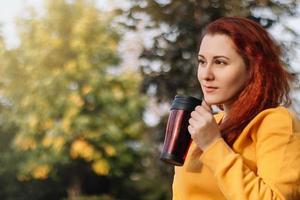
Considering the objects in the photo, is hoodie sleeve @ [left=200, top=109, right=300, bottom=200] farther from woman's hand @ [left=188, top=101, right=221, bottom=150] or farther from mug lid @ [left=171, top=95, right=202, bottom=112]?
mug lid @ [left=171, top=95, right=202, bottom=112]

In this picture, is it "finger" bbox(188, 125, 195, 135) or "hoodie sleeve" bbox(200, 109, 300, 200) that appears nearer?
"hoodie sleeve" bbox(200, 109, 300, 200)

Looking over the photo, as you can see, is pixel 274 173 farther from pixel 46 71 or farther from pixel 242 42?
pixel 46 71

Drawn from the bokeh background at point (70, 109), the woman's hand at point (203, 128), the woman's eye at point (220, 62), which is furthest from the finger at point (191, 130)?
the bokeh background at point (70, 109)

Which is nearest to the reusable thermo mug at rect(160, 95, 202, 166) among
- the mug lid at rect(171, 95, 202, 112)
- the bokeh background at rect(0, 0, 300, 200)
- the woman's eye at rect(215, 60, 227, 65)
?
the mug lid at rect(171, 95, 202, 112)

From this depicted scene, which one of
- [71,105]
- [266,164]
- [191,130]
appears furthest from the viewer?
[71,105]

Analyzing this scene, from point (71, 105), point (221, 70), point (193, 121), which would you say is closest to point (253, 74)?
point (221, 70)

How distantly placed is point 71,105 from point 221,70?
55.6 feet

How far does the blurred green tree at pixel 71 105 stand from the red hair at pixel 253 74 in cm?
1663

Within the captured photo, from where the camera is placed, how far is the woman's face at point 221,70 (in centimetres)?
155

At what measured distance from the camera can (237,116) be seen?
5.17 feet

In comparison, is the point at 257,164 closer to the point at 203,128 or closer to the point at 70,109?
the point at 203,128

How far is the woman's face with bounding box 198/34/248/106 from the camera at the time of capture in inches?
61.2

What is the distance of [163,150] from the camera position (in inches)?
65.4

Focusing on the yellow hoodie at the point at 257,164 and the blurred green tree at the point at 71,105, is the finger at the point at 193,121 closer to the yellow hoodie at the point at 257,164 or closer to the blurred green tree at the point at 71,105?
the yellow hoodie at the point at 257,164
